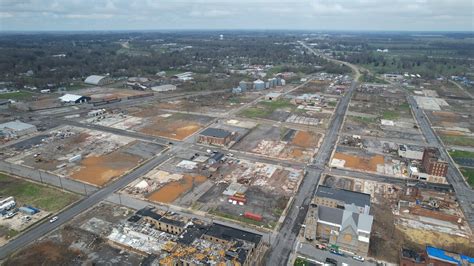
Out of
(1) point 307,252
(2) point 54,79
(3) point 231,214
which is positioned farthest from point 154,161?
(2) point 54,79

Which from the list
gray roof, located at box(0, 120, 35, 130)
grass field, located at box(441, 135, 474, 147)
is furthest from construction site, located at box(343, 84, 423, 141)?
gray roof, located at box(0, 120, 35, 130)

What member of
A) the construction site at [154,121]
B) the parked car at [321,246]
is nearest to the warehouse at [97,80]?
the construction site at [154,121]

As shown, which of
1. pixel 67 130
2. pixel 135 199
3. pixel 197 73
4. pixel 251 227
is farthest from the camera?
pixel 197 73

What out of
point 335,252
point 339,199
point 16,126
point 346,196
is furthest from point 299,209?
point 16,126

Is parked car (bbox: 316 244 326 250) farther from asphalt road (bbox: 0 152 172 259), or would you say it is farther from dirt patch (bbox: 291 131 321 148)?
dirt patch (bbox: 291 131 321 148)

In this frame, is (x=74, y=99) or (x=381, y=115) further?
(x=74, y=99)

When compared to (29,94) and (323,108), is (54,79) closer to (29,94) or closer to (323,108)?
(29,94)

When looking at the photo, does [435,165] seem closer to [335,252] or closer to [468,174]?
[468,174]
